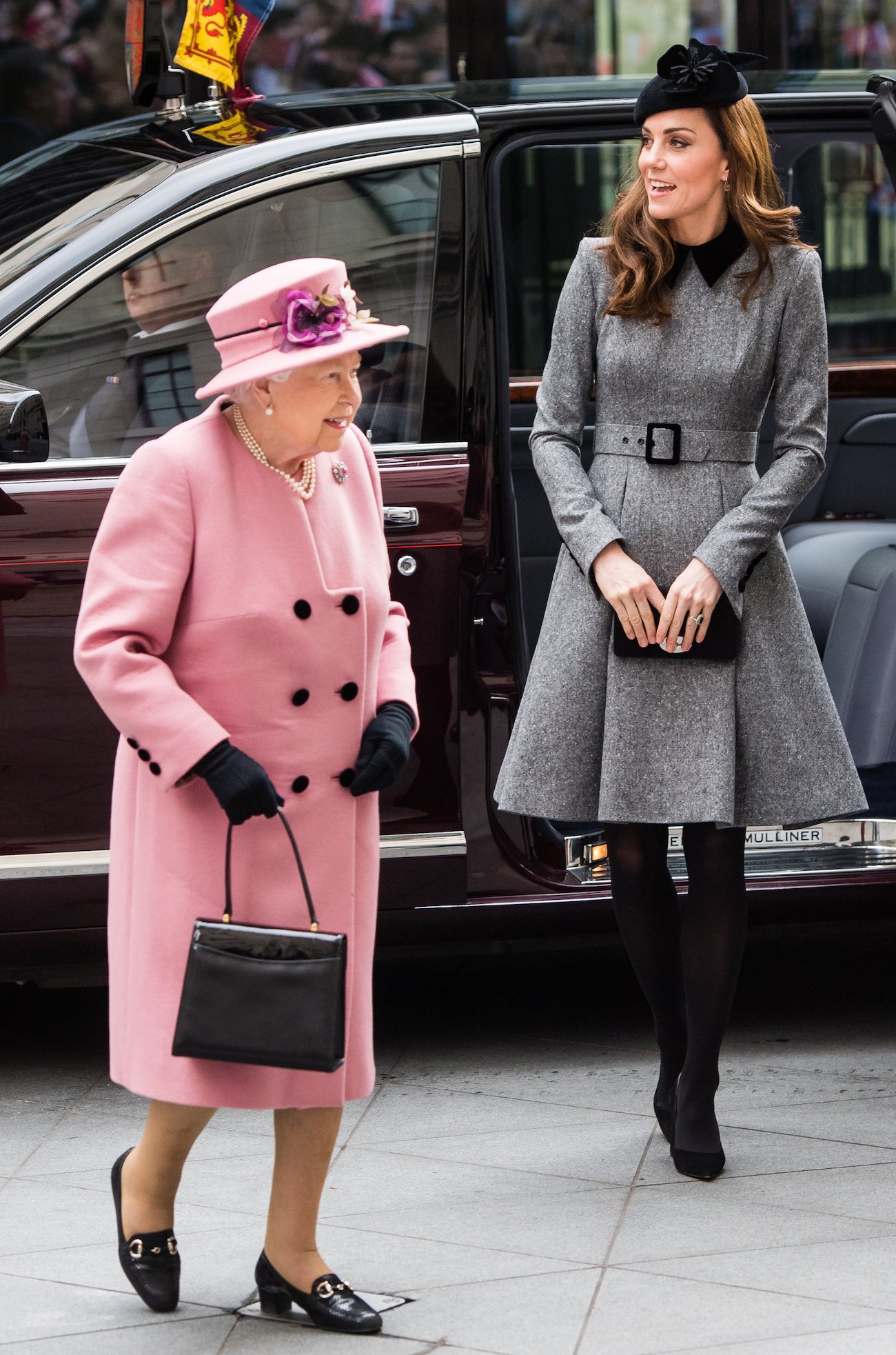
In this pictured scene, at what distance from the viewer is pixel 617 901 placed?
135 inches

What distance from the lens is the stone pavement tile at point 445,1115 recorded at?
11.9 ft

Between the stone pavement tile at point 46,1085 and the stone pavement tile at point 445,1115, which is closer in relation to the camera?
the stone pavement tile at point 445,1115

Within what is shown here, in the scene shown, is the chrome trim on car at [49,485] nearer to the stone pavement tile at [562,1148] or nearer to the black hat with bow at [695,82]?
the black hat with bow at [695,82]

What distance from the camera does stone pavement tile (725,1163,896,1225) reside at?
3180mm

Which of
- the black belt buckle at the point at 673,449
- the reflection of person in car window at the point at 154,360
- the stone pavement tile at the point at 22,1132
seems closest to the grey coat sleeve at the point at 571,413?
the black belt buckle at the point at 673,449

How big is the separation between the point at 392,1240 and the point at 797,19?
561cm

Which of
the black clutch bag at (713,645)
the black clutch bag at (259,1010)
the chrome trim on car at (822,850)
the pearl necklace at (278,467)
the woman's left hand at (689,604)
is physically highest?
the pearl necklace at (278,467)

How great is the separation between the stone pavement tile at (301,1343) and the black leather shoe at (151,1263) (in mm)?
121

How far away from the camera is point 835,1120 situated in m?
3.65

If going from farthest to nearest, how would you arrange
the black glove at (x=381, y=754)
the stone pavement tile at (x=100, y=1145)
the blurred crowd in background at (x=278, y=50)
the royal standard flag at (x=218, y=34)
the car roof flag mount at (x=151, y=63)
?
the blurred crowd in background at (x=278, y=50) < the car roof flag mount at (x=151, y=63) < the royal standard flag at (x=218, y=34) < the stone pavement tile at (x=100, y=1145) < the black glove at (x=381, y=754)

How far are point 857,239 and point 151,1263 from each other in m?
5.22

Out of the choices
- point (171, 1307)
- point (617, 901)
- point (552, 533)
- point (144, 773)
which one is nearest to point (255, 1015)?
point (144, 773)

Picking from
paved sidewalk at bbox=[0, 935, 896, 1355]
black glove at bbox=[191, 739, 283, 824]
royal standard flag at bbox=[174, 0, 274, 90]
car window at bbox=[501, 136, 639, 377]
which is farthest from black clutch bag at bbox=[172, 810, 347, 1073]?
car window at bbox=[501, 136, 639, 377]

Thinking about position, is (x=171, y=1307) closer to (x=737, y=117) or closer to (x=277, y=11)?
(x=737, y=117)
